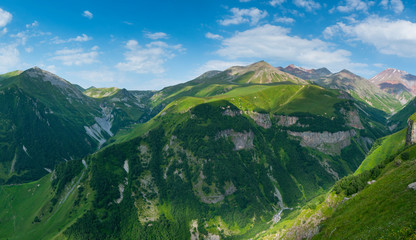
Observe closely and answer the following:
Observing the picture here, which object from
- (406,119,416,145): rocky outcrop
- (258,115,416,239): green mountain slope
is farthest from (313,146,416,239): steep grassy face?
(406,119,416,145): rocky outcrop

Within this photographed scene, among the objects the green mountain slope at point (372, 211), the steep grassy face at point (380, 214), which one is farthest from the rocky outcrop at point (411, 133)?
the steep grassy face at point (380, 214)

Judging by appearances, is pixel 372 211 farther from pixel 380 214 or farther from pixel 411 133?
pixel 411 133

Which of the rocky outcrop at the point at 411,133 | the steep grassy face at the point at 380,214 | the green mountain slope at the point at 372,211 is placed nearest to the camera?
the steep grassy face at the point at 380,214

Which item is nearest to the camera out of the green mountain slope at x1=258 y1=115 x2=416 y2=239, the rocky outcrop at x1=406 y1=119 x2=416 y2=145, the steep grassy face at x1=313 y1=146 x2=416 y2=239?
the steep grassy face at x1=313 y1=146 x2=416 y2=239

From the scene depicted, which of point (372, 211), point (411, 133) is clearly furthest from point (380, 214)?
point (411, 133)

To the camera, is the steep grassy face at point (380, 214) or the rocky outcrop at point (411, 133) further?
the rocky outcrop at point (411, 133)

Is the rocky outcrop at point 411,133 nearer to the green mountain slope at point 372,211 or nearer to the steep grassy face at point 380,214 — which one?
the green mountain slope at point 372,211

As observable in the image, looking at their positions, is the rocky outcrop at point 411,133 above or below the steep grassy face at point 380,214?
above

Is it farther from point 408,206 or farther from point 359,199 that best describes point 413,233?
point 359,199

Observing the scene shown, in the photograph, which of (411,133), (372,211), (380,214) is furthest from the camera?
(411,133)

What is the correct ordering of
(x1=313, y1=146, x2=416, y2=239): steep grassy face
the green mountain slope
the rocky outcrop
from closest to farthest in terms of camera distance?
(x1=313, y1=146, x2=416, y2=239): steep grassy face
the green mountain slope
the rocky outcrop

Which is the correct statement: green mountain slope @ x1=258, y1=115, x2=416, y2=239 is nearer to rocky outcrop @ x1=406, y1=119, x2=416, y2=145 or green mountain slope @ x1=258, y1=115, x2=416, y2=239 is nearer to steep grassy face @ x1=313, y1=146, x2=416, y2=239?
steep grassy face @ x1=313, y1=146, x2=416, y2=239
